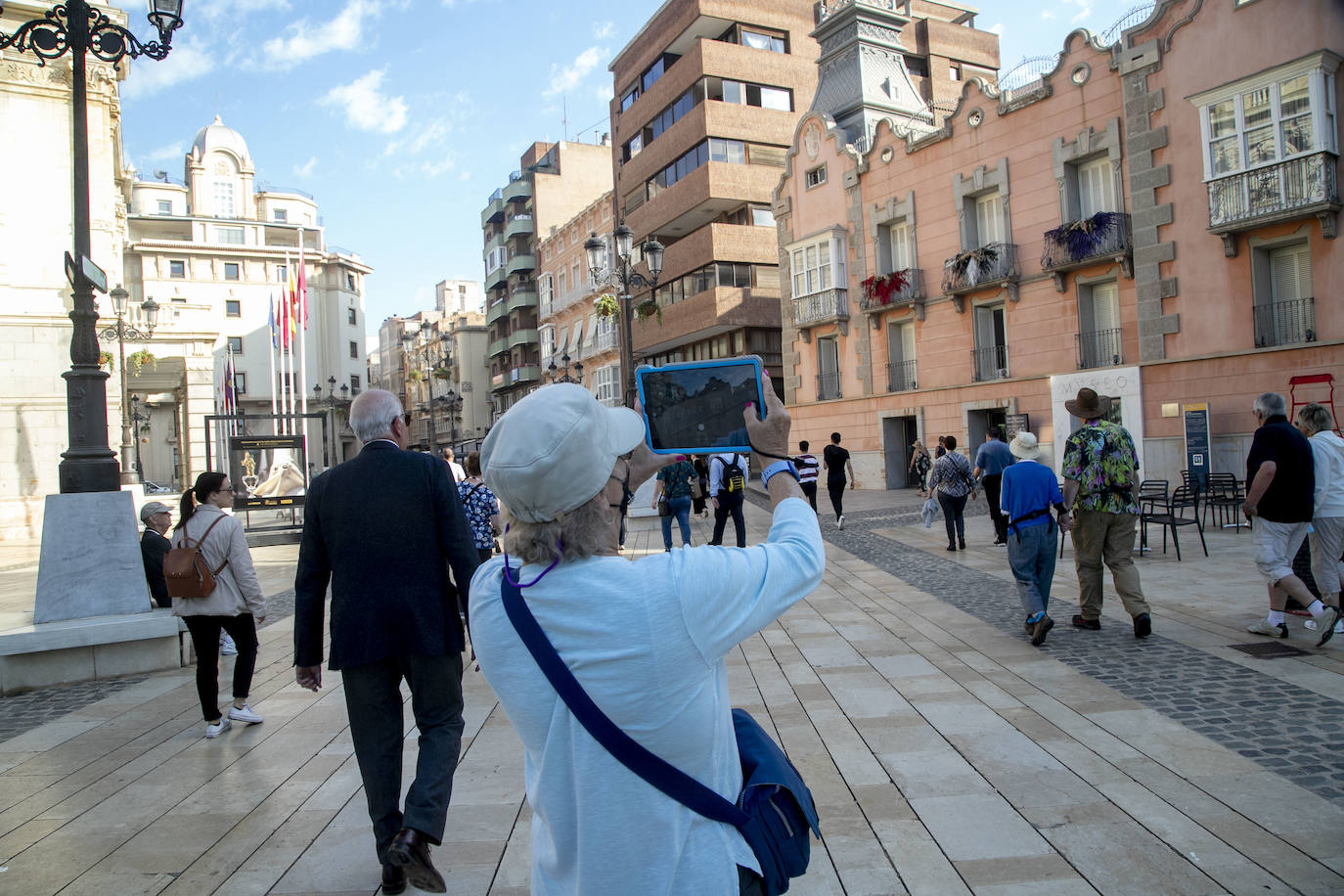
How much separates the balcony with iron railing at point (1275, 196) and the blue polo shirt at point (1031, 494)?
13.5 meters

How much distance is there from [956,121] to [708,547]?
25171 mm

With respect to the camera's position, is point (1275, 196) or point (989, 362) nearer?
point (1275, 196)

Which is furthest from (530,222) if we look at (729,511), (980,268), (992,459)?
(992,459)

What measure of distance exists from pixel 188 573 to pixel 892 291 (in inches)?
906

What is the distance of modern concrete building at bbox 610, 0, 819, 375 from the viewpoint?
32250mm

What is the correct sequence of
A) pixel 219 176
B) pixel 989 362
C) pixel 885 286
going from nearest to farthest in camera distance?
pixel 989 362
pixel 885 286
pixel 219 176

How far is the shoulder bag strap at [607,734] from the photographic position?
4.98 feet

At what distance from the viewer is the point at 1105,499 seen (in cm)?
677

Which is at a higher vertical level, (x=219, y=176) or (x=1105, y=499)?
(x=219, y=176)

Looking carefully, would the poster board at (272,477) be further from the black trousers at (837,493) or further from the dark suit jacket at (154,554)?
the black trousers at (837,493)

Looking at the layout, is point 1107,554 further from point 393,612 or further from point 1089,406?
point 393,612

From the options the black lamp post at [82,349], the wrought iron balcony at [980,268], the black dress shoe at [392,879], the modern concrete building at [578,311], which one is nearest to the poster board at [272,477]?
the black lamp post at [82,349]

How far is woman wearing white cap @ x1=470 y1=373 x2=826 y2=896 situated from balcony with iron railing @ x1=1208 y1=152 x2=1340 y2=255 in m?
19.4

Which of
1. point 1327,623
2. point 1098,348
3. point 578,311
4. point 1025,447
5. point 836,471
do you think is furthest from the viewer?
point 578,311
